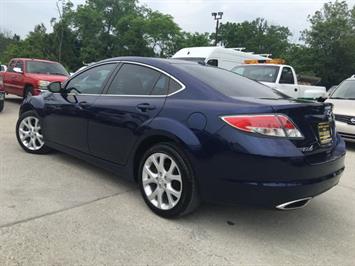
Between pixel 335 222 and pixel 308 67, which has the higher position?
pixel 308 67

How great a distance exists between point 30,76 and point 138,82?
8.71m

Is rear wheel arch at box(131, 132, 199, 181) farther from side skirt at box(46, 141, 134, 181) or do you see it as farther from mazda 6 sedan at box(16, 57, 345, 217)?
side skirt at box(46, 141, 134, 181)

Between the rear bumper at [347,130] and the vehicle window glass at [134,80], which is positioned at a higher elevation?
the vehicle window glass at [134,80]

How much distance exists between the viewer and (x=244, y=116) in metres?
3.27

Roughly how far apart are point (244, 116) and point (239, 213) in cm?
121

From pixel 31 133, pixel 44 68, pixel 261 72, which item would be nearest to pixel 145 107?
pixel 31 133

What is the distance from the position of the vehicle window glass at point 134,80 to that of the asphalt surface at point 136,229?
44.3 inches

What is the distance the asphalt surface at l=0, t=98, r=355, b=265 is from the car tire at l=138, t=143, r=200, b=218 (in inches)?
5.7

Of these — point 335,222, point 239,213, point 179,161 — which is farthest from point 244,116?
point 335,222

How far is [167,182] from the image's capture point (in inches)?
146

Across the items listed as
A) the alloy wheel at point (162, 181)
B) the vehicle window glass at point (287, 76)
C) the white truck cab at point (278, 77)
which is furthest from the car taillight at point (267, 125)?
the vehicle window glass at point (287, 76)

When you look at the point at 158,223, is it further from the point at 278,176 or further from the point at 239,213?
the point at 278,176

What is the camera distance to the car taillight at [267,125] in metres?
3.21

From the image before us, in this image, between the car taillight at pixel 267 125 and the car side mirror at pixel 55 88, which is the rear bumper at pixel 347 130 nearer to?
the car taillight at pixel 267 125
